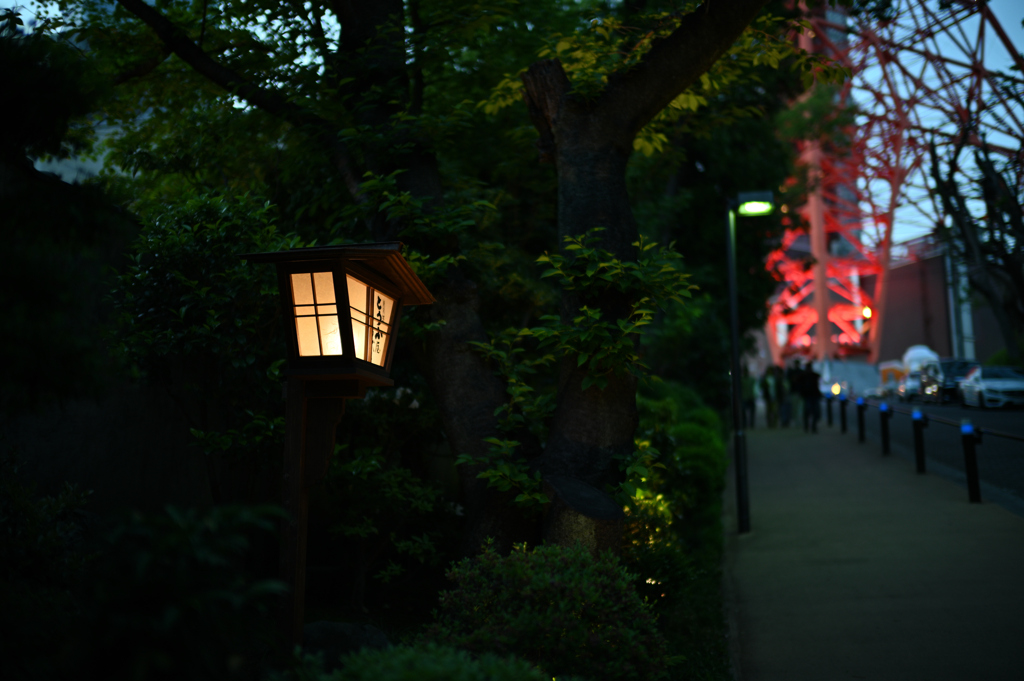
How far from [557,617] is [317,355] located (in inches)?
75.8

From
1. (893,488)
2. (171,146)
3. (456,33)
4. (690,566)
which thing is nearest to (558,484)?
(690,566)

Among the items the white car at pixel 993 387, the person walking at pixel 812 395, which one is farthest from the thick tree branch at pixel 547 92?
the white car at pixel 993 387

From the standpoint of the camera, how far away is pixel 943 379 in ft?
102

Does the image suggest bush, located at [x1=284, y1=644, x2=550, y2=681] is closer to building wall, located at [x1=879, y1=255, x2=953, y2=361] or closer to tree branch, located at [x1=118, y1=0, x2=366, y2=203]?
tree branch, located at [x1=118, y1=0, x2=366, y2=203]

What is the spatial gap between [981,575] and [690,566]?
3.22m

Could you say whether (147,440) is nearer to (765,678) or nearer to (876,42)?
(765,678)

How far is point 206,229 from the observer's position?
5.75 meters

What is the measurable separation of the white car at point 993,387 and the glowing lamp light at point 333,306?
2655 centimetres

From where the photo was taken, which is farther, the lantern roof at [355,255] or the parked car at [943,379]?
the parked car at [943,379]

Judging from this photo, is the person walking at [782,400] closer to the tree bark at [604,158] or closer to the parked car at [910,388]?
the parked car at [910,388]

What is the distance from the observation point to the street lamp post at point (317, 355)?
424 centimetres

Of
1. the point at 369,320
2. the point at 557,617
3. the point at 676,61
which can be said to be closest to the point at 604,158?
the point at 676,61

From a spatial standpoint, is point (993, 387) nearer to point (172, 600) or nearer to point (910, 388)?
point (910, 388)

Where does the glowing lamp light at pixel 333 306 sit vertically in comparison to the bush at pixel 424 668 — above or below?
above
